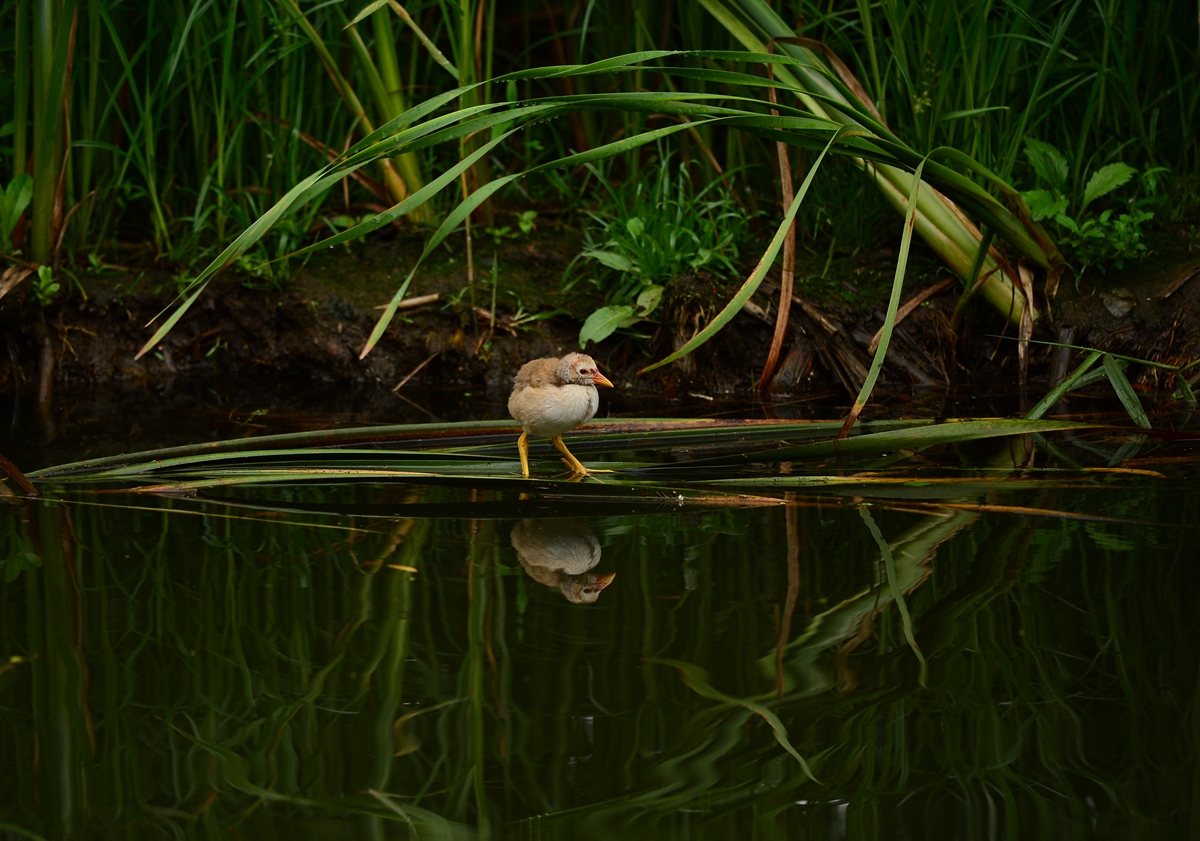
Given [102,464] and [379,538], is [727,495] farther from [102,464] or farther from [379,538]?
[102,464]

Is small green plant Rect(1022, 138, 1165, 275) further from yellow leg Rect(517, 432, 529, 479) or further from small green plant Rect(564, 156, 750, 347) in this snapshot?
yellow leg Rect(517, 432, 529, 479)

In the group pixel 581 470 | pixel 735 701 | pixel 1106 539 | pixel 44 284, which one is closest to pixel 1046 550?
pixel 1106 539

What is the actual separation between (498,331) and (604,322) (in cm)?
60

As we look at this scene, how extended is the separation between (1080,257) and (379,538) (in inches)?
116

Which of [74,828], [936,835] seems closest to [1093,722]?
[936,835]

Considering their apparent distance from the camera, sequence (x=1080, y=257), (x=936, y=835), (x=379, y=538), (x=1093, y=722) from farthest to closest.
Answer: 1. (x=1080, y=257)
2. (x=379, y=538)
3. (x=1093, y=722)
4. (x=936, y=835)

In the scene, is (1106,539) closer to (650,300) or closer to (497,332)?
(650,300)

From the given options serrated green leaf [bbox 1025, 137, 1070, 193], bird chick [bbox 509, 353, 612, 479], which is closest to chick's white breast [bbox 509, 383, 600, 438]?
bird chick [bbox 509, 353, 612, 479]

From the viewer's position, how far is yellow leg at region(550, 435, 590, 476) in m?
3.12

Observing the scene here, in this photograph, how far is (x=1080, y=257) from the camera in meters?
4.29

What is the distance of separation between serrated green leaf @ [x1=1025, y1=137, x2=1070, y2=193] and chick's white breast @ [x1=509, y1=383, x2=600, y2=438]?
86.0 inches

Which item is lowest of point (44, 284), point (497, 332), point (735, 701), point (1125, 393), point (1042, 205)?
point (735, 701)

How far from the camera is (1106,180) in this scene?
4207mm

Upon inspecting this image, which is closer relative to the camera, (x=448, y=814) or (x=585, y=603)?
(x=448, y=814)
